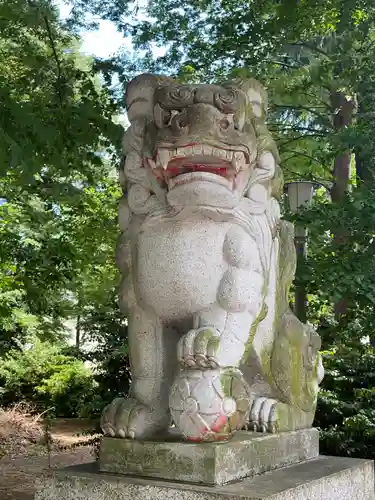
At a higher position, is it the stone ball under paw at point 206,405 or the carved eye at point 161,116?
the carved eye at point 161,116

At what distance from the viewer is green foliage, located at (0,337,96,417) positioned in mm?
11453

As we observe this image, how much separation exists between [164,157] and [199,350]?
76 cm

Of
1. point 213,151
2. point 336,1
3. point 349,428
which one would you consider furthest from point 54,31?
point 349,428

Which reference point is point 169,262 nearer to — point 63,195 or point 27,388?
point 63,195

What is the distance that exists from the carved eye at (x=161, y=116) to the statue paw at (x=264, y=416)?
4.06 ft

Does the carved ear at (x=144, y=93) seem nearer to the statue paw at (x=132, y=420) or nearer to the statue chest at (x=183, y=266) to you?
the statue chest at (x=183, y=266)

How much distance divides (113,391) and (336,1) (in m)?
5.52

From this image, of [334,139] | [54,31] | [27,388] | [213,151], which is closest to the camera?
[213,151]

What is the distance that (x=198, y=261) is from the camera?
254cm

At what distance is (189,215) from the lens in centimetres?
258

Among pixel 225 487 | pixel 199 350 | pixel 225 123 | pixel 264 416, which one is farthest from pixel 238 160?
pixel 225 487

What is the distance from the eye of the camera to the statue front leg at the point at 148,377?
8.43 feet

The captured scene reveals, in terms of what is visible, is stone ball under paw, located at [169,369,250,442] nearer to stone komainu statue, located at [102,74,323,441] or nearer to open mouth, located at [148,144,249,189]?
stone komainu statue, located at [102,74,323,441]

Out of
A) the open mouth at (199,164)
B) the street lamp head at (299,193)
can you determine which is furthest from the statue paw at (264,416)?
the street lamp head at (299,193)
